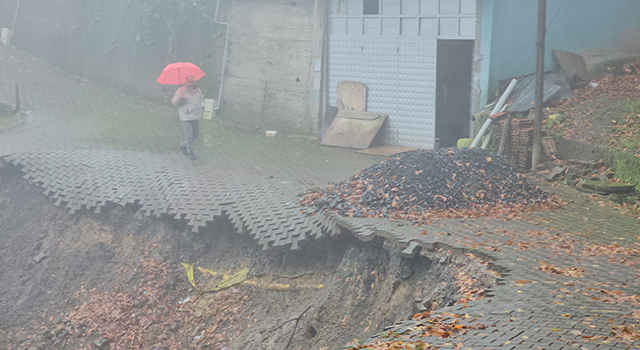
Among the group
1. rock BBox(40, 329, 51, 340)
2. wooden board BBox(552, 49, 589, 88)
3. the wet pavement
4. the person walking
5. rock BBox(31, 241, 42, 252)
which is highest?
wooden board BBox(552, 49, 589, 88)

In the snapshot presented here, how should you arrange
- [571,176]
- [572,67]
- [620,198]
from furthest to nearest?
[572,67]
[571,176]
[620,198]

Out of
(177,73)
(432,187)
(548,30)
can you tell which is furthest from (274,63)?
(432,187)

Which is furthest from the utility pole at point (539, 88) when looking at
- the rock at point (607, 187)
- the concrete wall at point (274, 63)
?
the concrete wall at point (274, 63)

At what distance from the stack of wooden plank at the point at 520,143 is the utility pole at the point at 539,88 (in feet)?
0.62

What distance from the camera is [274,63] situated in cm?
1463

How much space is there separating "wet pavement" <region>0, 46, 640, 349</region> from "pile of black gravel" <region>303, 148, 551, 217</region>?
0.43 metres

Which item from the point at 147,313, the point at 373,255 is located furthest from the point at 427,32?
the point at 147,313

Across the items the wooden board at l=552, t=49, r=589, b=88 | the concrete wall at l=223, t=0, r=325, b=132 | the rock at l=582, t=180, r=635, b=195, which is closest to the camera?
the rock at l=582, t=180, r=635, b=195

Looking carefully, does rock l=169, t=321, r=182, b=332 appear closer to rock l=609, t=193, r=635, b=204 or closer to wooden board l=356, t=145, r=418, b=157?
wooden board l=356, t=145, r=418, b=157

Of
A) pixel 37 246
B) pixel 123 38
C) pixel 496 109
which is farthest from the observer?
pixel 123 38

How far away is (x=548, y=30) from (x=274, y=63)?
7.11 m

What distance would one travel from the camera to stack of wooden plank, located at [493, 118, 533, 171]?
34.3 ft

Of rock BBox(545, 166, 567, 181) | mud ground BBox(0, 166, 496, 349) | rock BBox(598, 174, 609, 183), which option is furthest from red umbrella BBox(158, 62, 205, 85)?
rock BBox(598, 174, 609, 183)

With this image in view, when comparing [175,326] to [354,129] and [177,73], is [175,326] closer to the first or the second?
[177,73]
